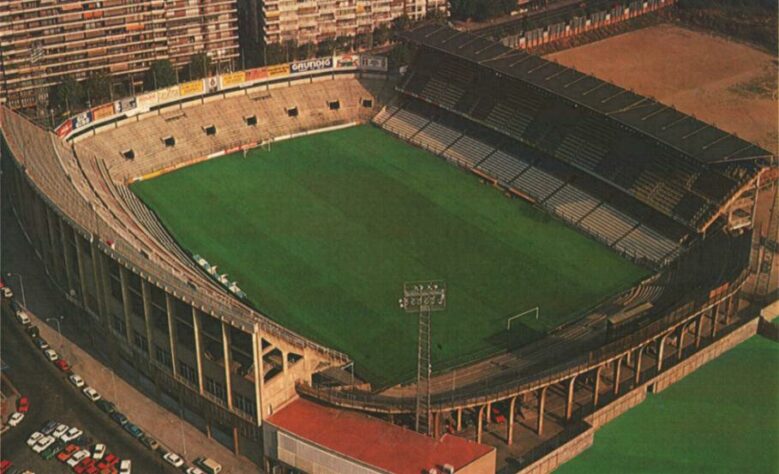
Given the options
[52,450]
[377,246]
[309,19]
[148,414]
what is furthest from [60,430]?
[309,19]

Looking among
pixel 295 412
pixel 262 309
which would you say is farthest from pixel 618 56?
pixel 295 412

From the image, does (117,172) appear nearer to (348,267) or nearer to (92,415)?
(348,267)

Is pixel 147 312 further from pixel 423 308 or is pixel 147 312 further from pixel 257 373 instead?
pixel 423 308

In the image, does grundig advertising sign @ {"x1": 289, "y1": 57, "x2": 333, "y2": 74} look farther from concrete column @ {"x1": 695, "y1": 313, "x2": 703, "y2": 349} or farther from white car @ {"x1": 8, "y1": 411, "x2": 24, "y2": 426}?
white car @ {"x1": 8, "y1": 411, "x2": 24, "y2": 426}

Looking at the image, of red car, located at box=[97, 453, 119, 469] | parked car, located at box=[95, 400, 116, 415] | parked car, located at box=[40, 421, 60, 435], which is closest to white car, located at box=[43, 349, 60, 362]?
parked car, located at box=[95, 400, 116, 415]

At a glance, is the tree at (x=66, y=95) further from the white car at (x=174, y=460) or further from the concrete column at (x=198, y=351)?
the white car at (x=174, y=460)
